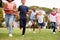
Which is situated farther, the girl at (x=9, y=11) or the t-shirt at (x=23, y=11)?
the t-shirt at (x=23, y=11)

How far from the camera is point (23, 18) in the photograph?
43.7 feet

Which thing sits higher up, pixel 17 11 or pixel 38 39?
pixel 17 11

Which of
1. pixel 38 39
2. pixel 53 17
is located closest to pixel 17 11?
pixel 38 39

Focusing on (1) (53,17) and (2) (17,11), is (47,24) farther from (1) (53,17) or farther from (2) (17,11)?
(2) (17,11)

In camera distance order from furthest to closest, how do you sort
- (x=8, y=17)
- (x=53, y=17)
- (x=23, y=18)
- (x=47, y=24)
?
(x=47, y=24)
(x=53, y=17)
(x=23, y=18)
(x=8, y=17)

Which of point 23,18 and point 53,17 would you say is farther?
point 53,17

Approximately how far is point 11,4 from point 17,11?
91cm

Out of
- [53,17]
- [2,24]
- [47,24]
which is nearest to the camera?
[53,17]

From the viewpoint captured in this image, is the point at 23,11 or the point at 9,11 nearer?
the point at 9,11

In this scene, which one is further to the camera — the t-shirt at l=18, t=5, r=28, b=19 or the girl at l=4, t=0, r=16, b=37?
the t-shirt at l=18, t=5, r=28, b=19

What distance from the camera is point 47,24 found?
104ft

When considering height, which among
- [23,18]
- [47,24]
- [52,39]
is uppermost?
[23,18]

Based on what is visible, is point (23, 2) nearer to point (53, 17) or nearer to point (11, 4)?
point (11, 4)

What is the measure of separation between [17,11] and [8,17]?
3.30ft
